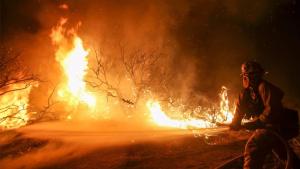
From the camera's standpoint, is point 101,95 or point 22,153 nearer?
point 22,153

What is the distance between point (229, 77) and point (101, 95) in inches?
269

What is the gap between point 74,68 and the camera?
13930 mm

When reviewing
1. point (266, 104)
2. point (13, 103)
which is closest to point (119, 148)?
point (266, 104)

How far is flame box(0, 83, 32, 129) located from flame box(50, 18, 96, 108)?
2121mm

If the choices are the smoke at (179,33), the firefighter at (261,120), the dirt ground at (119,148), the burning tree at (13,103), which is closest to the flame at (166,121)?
the dirt ground at (119,148)

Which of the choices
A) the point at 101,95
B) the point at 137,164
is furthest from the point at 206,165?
the point at 101,95

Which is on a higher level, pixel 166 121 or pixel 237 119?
pixel 237 119

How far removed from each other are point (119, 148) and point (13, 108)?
5411 millimetres

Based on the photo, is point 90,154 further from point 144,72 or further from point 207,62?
point 207,62

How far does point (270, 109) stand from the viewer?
5.00 metres

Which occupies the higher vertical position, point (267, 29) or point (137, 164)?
point (267, 29)

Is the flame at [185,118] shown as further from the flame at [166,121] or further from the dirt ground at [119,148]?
the dirt ground at [119,148]

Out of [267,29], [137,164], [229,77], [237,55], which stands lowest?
[137,164]

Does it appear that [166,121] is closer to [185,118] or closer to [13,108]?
[185,118]
